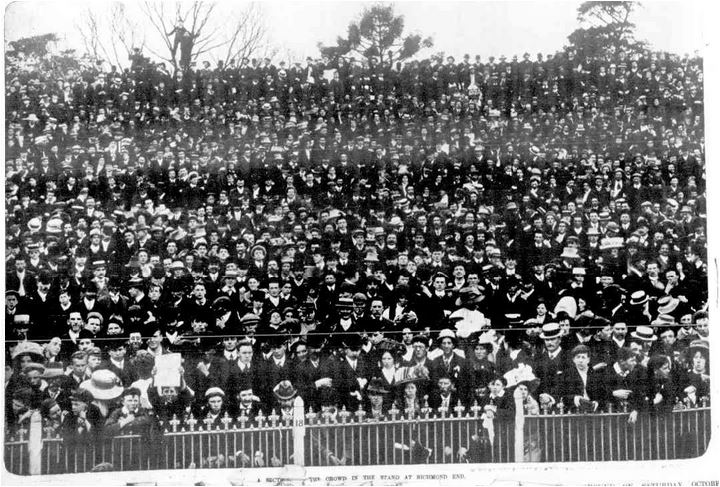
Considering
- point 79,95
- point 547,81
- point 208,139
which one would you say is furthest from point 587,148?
point 79,95

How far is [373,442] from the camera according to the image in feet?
18.5

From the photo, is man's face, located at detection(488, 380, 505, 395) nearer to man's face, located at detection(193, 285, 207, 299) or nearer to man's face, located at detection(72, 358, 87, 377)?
man's face, located at detection(193, 285, 207, 299)

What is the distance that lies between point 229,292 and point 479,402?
191 cm

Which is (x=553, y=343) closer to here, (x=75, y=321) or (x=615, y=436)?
(x=615, y=436)

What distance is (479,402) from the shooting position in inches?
224

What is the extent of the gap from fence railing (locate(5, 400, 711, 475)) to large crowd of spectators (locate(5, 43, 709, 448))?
103 millimetres

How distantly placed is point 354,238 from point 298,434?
1.42 meters

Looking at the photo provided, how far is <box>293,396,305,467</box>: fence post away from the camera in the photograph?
5.63m

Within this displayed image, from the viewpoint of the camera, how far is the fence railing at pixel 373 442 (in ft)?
18.4

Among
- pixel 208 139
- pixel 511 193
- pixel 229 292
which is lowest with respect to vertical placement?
pixel 229 292

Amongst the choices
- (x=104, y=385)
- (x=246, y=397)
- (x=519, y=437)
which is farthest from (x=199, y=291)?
(x=519, y=437)

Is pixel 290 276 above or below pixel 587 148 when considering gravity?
below

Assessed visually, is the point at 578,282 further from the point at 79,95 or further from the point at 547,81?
the point at 79,95

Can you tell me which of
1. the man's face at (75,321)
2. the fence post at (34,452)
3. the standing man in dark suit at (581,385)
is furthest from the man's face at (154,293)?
the standing man in dark suit at (581,385)
